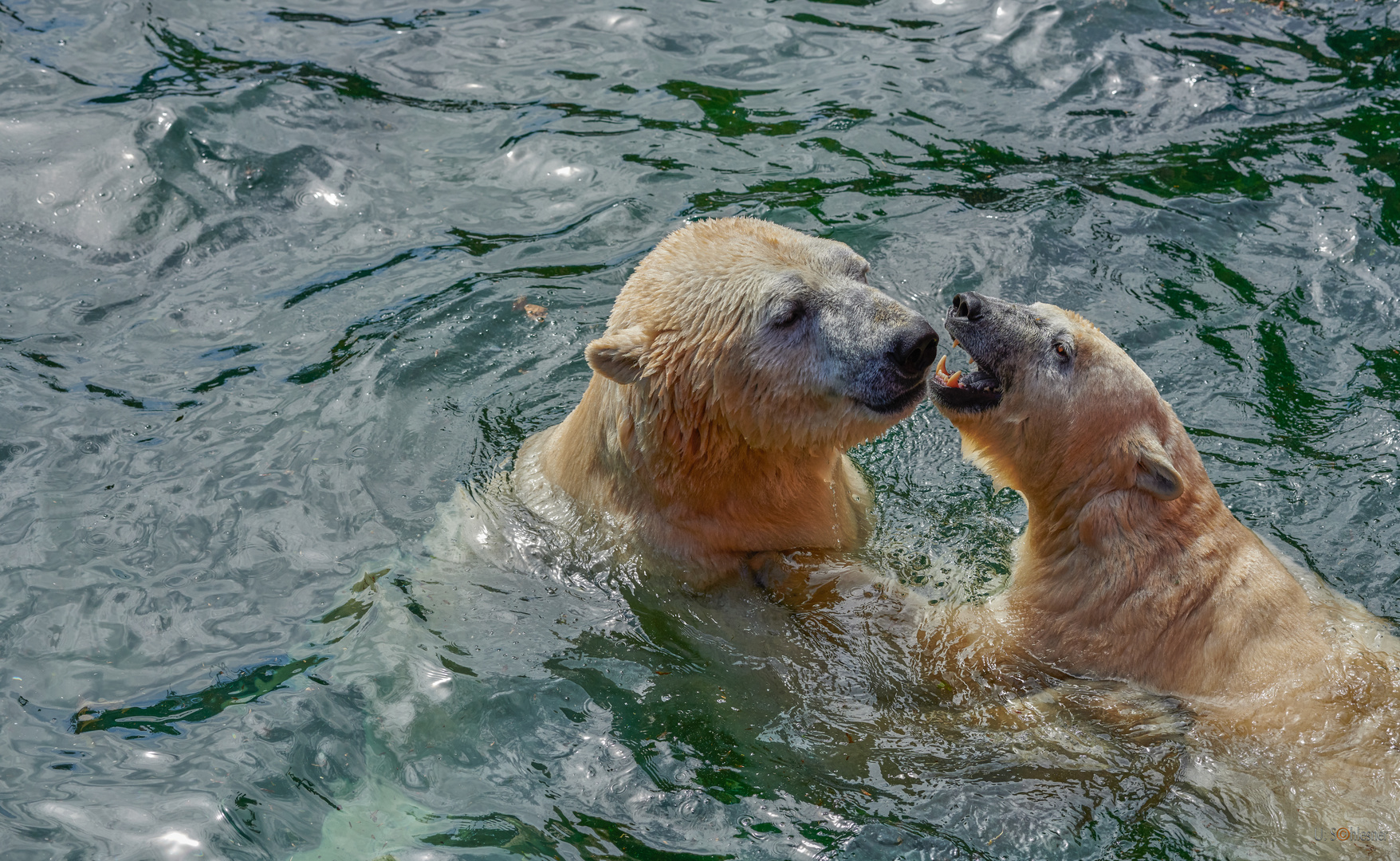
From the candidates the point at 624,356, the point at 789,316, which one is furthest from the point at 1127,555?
the point at 624,356

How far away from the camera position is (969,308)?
5266 millimetres

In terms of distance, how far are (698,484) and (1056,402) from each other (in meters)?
1.75

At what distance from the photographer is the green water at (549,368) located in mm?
4504

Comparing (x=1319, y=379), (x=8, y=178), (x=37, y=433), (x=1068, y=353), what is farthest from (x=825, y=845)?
(x=8, y=178)

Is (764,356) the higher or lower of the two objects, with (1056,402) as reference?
higher

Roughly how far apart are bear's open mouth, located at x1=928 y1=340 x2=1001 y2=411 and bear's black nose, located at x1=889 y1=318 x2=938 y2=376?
59cm

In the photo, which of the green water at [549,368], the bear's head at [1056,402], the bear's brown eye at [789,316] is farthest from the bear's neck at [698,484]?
the bear's head at [1056,402]

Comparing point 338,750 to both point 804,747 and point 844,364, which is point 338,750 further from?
point 844,364

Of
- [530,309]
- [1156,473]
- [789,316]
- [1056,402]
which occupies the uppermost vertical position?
[789,316]

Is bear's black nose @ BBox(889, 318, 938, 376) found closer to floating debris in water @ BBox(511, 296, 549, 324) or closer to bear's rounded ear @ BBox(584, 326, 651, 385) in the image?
bear's rounded ear @ BBox(584, 326, 651, 385)

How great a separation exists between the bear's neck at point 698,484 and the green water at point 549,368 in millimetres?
287

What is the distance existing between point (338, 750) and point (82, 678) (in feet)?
4.29

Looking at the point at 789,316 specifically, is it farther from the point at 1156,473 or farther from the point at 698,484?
the point at 1156,473

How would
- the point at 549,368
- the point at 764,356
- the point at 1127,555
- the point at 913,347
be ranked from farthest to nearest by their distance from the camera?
the point at 549,368 → the point at 1127,555 → the point at 764,356 → the point at 913,347
